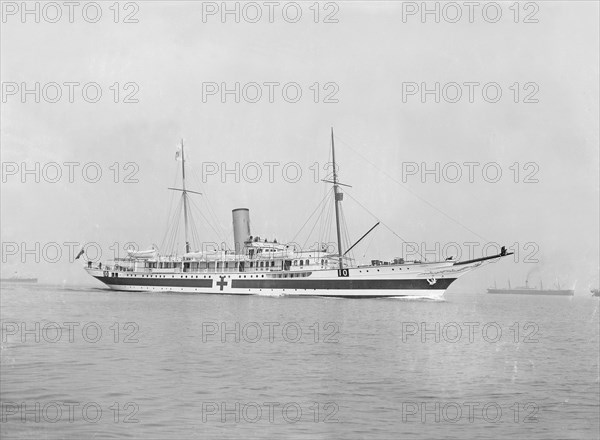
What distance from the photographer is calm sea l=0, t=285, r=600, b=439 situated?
11.5m

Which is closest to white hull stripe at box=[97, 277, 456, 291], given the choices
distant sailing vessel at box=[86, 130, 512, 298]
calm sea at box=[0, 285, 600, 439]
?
distant sailing vessel at box=[86, 130, 512, 298]

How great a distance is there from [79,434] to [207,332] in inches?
657

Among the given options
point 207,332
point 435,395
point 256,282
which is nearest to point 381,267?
point 256,282

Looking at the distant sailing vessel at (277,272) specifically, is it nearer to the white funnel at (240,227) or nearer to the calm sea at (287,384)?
the white funnel at (240,227)

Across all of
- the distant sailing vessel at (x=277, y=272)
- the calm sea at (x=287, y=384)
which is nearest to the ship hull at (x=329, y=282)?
the distant sailing vessel at (x=277, y=272)

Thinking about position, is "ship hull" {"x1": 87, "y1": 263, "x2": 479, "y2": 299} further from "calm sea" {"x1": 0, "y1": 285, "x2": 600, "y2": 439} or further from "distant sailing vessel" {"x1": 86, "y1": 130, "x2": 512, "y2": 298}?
"calm sea" {"x1": 0, "y1": 285, "x2": 600, "y2": 439}

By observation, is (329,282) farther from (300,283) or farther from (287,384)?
(287,384)

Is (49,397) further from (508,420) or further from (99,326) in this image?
(99,326)

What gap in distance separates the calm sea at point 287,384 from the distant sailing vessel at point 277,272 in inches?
983

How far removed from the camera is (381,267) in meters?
53.8

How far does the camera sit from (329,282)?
5662 centimetres

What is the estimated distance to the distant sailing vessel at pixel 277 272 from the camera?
54031 mm

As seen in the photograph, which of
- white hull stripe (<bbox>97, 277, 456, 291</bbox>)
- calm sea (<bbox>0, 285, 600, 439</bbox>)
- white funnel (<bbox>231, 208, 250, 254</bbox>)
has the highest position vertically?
white funnel (<bbox>231, 208, 250, 254</bbox>)

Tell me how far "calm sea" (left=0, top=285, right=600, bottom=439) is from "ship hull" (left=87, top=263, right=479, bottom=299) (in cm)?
2483
